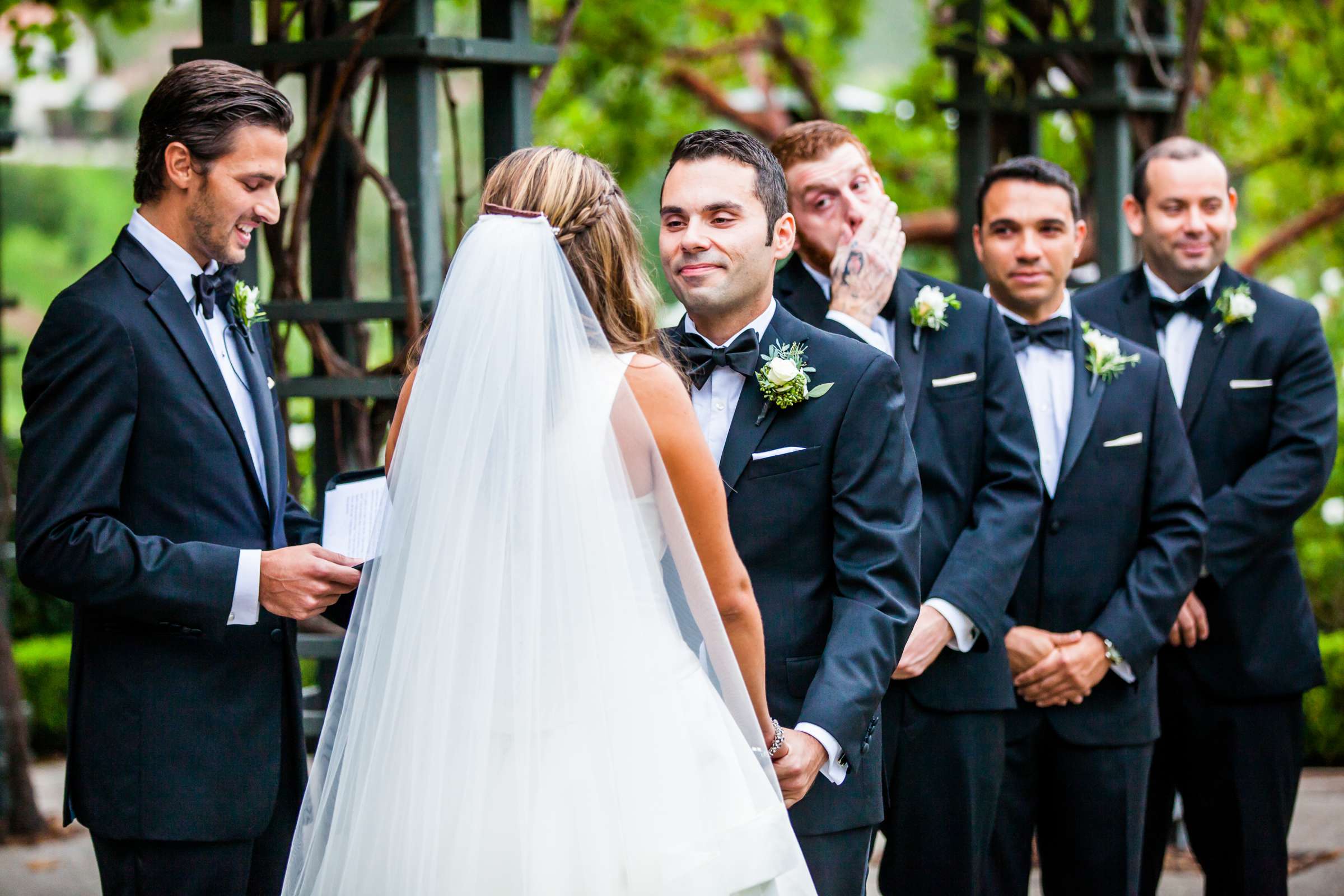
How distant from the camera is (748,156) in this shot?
111 inches

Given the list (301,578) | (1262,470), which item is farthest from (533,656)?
(1262,470)

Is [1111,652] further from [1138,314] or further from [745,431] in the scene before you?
[745,431]

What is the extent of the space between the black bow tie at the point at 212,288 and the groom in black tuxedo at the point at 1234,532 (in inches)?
100

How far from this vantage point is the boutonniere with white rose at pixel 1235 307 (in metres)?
4.10

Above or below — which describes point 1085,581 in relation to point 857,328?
below

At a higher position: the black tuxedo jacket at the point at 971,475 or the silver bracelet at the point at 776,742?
the black tuxedo jacket at the point at 971,475

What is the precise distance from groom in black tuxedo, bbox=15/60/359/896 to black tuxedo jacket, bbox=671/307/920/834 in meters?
0.79

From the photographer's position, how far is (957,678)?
Answer: 3.39m

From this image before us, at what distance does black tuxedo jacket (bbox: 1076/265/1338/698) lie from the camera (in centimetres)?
400

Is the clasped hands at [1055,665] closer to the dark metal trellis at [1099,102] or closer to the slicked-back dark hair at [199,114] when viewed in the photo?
the dark metal trellis at [1099,102]

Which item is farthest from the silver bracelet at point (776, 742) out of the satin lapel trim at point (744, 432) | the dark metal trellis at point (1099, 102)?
the dark metal trellis at point (1099, 102)

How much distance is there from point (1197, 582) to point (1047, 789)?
2.74 feet

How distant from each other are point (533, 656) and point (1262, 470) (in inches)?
102

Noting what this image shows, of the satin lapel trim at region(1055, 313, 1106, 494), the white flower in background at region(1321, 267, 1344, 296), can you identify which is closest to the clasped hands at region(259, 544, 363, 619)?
the satin lapel trim at region(1055, 313, 1106, 494)
